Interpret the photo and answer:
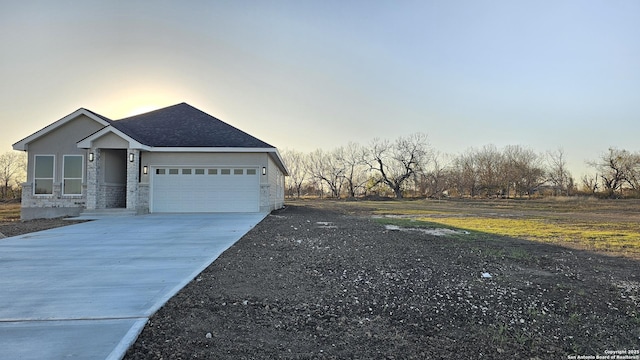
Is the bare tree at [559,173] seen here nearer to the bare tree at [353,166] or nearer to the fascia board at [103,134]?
the bare tree at [353,166]

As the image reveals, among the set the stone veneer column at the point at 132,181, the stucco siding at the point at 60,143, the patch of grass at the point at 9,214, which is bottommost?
the patch of grass at the point at 9,214

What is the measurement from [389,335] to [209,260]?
3700 millimetres

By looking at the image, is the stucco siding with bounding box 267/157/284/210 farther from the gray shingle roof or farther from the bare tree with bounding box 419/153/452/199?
the bare tree with bounding box 419/153/452/199

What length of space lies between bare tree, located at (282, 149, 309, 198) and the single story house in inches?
1601

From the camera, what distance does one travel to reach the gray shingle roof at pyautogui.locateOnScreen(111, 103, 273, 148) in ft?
51.8

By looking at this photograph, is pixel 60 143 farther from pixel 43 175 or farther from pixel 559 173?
pixel 559 173

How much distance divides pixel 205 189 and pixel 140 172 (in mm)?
2993

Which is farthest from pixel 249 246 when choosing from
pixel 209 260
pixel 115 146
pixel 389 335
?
pixel 115 146

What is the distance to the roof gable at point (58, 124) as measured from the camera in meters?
14.9

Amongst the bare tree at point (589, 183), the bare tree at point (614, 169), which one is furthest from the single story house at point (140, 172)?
the bare tree at point (589, 183)

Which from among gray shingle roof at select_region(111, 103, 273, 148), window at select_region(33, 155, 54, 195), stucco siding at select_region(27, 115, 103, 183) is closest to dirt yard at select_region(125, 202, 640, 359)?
gray shingle roof at select_region(111, 103, 273, 148)

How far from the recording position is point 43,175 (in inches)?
604

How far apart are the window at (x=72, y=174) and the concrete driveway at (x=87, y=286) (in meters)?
7.83

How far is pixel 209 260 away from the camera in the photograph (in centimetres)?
582
